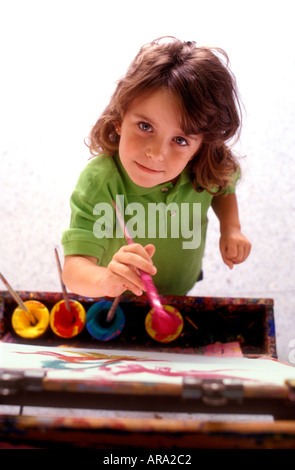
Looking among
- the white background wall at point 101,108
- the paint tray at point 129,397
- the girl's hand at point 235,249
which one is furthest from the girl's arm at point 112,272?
the white background wall at point 101,108

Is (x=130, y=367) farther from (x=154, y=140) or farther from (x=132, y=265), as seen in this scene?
(x=154, y=140)

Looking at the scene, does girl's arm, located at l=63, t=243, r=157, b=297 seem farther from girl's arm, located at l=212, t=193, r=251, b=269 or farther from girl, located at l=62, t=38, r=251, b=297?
girl's arm, located at l=212, t=193, r=251, b=269

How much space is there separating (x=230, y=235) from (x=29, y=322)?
366mm

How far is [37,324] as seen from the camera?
657 mm

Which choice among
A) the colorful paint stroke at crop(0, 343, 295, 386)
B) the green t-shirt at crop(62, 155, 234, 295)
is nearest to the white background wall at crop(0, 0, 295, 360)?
the green t-shirt at crop(62, 155, 234, 295)

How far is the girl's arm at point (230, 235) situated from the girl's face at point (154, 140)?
0.66 feet

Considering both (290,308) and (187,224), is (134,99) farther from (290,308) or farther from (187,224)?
(290,308)

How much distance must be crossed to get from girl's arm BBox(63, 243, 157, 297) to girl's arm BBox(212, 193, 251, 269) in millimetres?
228

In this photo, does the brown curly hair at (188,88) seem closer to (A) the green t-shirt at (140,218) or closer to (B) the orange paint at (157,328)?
(A) the green t-shirt at (140,218)

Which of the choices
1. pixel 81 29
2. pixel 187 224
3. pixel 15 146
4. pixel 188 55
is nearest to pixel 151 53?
pixel 188 55

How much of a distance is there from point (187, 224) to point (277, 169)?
0.64 m

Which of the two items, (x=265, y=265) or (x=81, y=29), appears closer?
(x=265, y=265)
